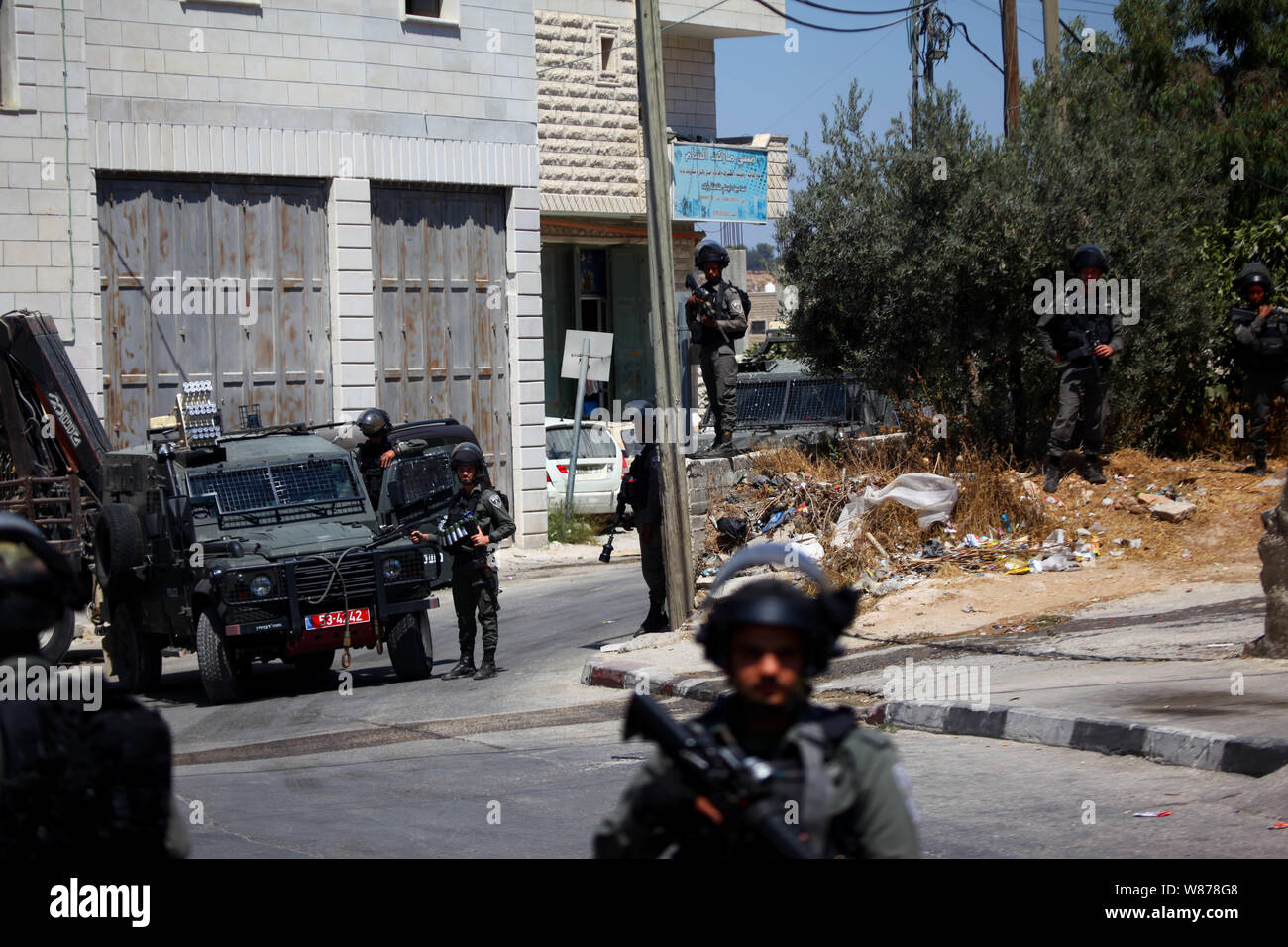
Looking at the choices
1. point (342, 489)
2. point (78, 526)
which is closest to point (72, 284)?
point (78, 526)

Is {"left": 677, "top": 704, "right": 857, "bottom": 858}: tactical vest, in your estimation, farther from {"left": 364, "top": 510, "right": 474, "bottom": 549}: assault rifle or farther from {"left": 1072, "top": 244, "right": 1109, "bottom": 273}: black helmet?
{"left": 1072, "top": 244, "right": 1109, "bottom": 273}: black helmet

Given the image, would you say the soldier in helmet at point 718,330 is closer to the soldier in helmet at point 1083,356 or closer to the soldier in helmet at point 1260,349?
the soldier in helmet at point 1083,356

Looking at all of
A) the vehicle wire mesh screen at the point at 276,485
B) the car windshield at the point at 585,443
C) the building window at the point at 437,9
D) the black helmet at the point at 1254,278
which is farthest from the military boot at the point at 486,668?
the building window at the point at 437,9

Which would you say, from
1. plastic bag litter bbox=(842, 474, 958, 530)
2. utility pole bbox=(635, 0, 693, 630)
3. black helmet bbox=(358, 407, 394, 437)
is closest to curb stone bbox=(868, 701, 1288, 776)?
utility pole bbox=(635, 0, 693, 630)

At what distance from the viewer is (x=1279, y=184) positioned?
24359 mm

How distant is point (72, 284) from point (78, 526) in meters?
4.83

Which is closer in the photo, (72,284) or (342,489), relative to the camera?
(342,489)

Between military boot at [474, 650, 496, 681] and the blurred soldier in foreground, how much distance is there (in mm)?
9103

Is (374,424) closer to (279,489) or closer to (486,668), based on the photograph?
(279,489)

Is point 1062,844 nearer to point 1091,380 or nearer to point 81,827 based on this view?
point 81,827

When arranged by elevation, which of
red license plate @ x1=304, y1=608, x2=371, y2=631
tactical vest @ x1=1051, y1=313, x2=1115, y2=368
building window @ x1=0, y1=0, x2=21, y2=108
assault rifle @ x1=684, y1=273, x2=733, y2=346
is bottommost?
red license plate @ x1=304, y1=608, x2=371, y2=631

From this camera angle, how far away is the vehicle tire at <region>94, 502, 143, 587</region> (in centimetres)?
1234

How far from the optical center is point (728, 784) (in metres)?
2.84

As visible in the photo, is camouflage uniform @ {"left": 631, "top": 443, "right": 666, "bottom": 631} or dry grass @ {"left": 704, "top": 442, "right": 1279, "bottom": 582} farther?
dry grass @ {"left": 704, "top": 442, "right": 1279, "bottom": 582}
